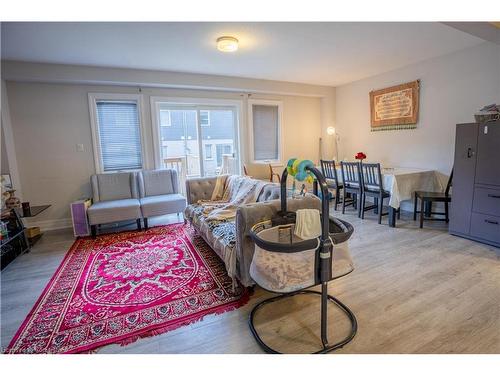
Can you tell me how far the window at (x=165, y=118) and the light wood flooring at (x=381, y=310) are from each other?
9.15 ft

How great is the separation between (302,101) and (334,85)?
0.76 metres

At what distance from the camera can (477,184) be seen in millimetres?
3062

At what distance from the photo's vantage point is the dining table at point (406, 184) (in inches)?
148

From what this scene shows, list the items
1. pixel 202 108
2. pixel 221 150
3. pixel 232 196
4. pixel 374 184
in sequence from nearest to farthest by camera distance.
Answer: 1. pixel 232 196
2. pixel 374 184
3. pixel 202 108
4. pixel 221 150

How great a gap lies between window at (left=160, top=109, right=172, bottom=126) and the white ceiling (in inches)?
32.7

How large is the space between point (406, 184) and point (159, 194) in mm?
3860

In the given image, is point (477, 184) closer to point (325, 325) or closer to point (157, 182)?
point (325, 325)

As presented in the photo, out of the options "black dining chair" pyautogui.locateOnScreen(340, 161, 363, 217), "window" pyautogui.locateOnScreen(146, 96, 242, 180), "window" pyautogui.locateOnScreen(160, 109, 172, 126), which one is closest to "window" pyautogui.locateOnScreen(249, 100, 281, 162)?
"window" pyautogui.locateOnScreen(146, 96, 242, 180)

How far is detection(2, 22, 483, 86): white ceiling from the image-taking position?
2770mm

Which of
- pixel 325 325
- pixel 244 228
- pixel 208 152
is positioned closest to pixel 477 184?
pixel 325 325

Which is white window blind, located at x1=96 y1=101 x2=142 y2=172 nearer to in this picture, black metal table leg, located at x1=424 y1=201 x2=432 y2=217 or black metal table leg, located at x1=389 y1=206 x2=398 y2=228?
black metal table leg, located at x1=389 y1=206 x2=398 y2=228

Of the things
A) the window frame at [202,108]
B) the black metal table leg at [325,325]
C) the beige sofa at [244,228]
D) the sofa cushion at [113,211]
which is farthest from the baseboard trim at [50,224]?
the black metal table leg at [325,325]
